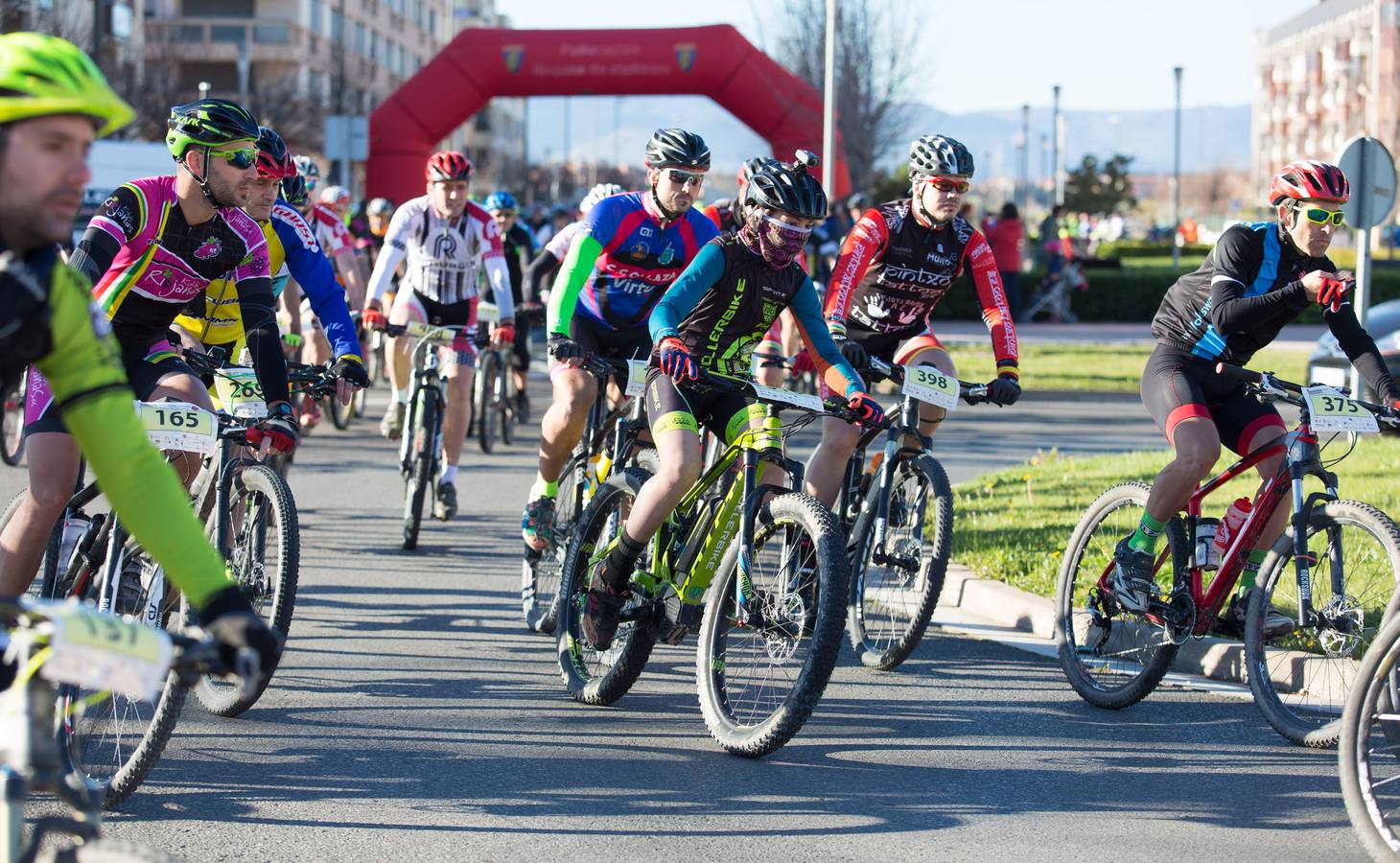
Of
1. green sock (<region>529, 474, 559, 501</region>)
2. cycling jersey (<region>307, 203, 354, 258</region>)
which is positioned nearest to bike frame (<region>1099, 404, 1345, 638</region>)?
green sock (<region>529, 474, 559, 501</region>)

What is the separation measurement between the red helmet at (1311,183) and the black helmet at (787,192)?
1.65 meters

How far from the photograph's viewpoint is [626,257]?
762 cm

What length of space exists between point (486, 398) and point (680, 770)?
8687 millimetres

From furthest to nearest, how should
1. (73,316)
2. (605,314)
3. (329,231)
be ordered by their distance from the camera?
1. (329,231)
2. (605,314)
3. (73,316)

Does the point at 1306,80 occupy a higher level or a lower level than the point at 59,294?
higher

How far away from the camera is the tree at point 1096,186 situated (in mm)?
69500

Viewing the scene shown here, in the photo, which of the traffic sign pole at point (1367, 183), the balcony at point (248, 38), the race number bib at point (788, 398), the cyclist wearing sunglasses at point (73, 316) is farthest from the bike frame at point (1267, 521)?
the balcony at point (248, 38)

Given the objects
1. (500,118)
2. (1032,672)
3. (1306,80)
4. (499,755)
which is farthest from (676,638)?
(1306,80)

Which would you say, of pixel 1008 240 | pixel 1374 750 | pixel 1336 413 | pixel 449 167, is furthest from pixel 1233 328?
pixel 1008 240

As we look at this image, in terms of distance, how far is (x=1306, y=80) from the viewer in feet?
396

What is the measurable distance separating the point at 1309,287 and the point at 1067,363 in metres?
17.6

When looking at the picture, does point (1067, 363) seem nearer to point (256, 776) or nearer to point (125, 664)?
point (256, 776)

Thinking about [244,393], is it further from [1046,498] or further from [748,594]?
[1046,498]

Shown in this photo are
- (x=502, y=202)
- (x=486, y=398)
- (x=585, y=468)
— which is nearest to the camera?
(x=585, y=468)
